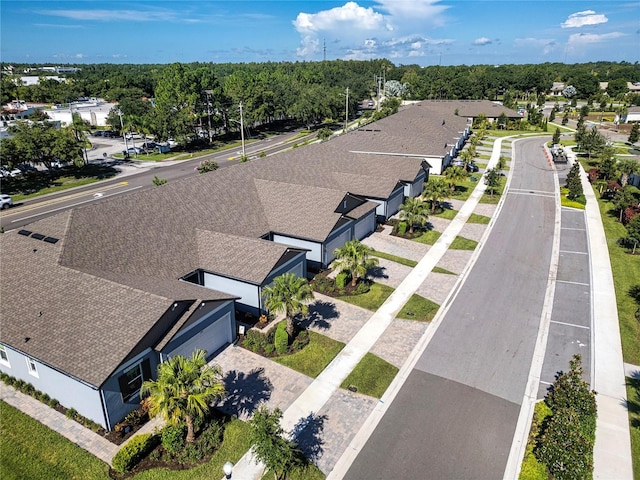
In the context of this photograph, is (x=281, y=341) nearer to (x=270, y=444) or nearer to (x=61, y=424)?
(x=270, y=444)

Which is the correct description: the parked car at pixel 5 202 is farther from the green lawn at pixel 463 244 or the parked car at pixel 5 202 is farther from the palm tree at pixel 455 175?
the palm tree at pixel 455 175

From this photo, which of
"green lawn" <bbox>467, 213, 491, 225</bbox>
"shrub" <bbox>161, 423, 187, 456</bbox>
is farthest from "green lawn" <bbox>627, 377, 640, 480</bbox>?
"green lawn" <bbox>467, 213, 491, 225</bbox>

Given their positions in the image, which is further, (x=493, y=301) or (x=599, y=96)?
(x=599, y=96)

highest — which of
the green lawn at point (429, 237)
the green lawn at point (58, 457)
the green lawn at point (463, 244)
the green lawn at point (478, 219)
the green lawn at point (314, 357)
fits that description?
the green lawn at point (478, 219)

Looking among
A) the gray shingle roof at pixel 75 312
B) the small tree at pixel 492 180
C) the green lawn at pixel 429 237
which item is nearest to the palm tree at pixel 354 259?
the gray shingle roof at pixel 75 312

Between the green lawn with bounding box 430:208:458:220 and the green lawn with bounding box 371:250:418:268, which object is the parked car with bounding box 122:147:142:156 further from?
the green lawn with bounding box 371:250:418:268

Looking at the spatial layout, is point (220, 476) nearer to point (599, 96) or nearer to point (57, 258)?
point (57, 258)

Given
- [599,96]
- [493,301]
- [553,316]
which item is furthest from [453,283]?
[599,96]
